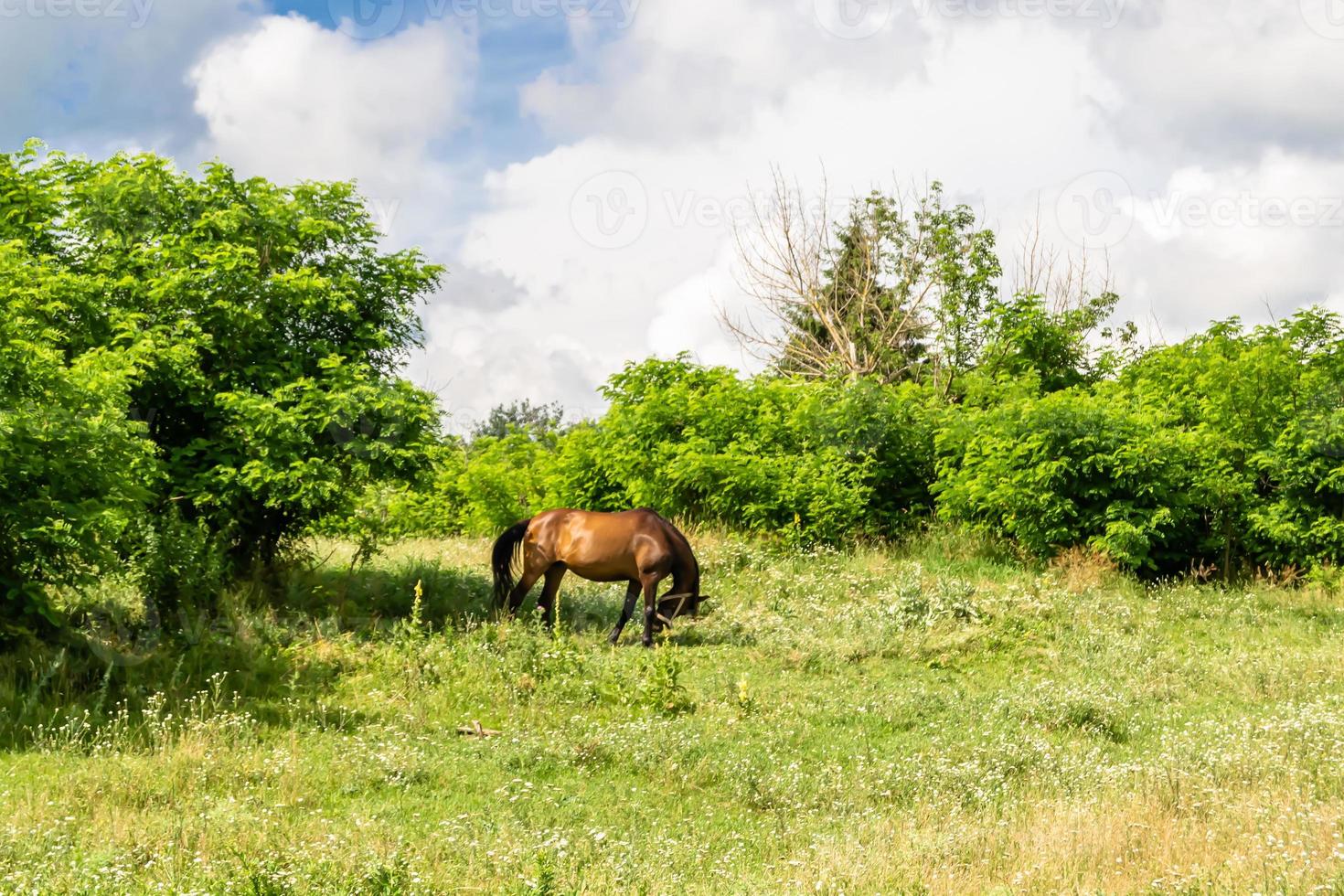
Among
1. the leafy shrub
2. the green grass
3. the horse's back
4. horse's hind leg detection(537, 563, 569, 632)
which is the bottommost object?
the green grass

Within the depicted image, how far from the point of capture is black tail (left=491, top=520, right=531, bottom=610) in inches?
565

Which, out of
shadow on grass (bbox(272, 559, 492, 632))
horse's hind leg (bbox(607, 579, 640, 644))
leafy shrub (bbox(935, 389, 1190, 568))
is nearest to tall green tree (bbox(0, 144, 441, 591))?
shadow on grass (bbox(272, 559, 492, 632))

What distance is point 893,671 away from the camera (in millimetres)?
13125

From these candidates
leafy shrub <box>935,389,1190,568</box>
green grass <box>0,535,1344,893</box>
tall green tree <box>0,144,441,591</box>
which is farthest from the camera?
leafy shrub <box>935,389,1190,568</box>

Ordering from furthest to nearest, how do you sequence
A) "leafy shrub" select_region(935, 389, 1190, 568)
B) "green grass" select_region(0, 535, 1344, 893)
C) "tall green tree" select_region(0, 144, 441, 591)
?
1. "leafy shrub" select_region(935, 389, 1190, 568)
2. "tall green tree" select_region(0, 144, 441, 591)
3. "green grass" select_region(0, 535, 1344, 893)

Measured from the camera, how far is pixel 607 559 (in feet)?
45.7

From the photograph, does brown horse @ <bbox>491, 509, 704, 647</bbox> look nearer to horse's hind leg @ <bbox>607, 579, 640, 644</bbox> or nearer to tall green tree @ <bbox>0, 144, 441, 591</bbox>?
horse's hind leg @ <bbox>607, 579, 640, 644</bbox>

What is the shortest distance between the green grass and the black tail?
19.2 inches

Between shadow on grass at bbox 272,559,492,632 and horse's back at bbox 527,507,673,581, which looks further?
shadow on grass at bbox 272,559,492,632

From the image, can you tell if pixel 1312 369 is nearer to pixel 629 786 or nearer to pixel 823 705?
pixel 823 705

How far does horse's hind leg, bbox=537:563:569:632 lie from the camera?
14.4 m

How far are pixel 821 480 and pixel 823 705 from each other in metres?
10.7

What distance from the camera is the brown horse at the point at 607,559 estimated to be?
45.1 feet

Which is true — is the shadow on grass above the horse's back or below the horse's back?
below
